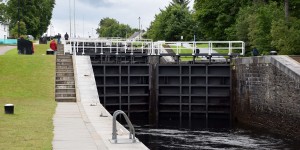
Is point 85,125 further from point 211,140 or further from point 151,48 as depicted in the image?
point 151,48

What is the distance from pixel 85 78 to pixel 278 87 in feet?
28.2

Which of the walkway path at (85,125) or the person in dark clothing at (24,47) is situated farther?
the person in dark clothing at (24,47)

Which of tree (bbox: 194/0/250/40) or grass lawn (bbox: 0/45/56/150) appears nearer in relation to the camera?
grass lawn (bbox: 0/45/56/150)

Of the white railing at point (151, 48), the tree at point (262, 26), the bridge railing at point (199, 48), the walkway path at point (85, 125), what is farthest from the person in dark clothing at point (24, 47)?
the tree at point (262, 26)

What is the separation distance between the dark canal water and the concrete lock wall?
78 centimetres

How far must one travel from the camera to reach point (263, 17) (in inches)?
1286

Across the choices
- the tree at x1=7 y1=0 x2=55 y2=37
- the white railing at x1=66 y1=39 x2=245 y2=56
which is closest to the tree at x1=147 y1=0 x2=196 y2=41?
the white railing at x1=66 y1=39 x2=245 y2=56

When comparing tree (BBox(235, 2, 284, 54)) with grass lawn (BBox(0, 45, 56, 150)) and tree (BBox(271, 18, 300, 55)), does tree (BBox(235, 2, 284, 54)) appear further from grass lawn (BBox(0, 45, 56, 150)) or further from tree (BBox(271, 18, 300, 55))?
grass lawn (BBox(0, 45, 56, 150))

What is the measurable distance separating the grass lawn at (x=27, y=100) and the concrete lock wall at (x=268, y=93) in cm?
907

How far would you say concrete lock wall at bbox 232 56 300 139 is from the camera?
20.0m

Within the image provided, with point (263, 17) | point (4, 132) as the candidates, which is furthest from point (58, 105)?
point (263, 17)

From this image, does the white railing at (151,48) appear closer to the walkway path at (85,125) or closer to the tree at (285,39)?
the tree at (285,39)

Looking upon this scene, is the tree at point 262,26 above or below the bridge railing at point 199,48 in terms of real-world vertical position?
above

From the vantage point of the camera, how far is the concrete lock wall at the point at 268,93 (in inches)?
789
